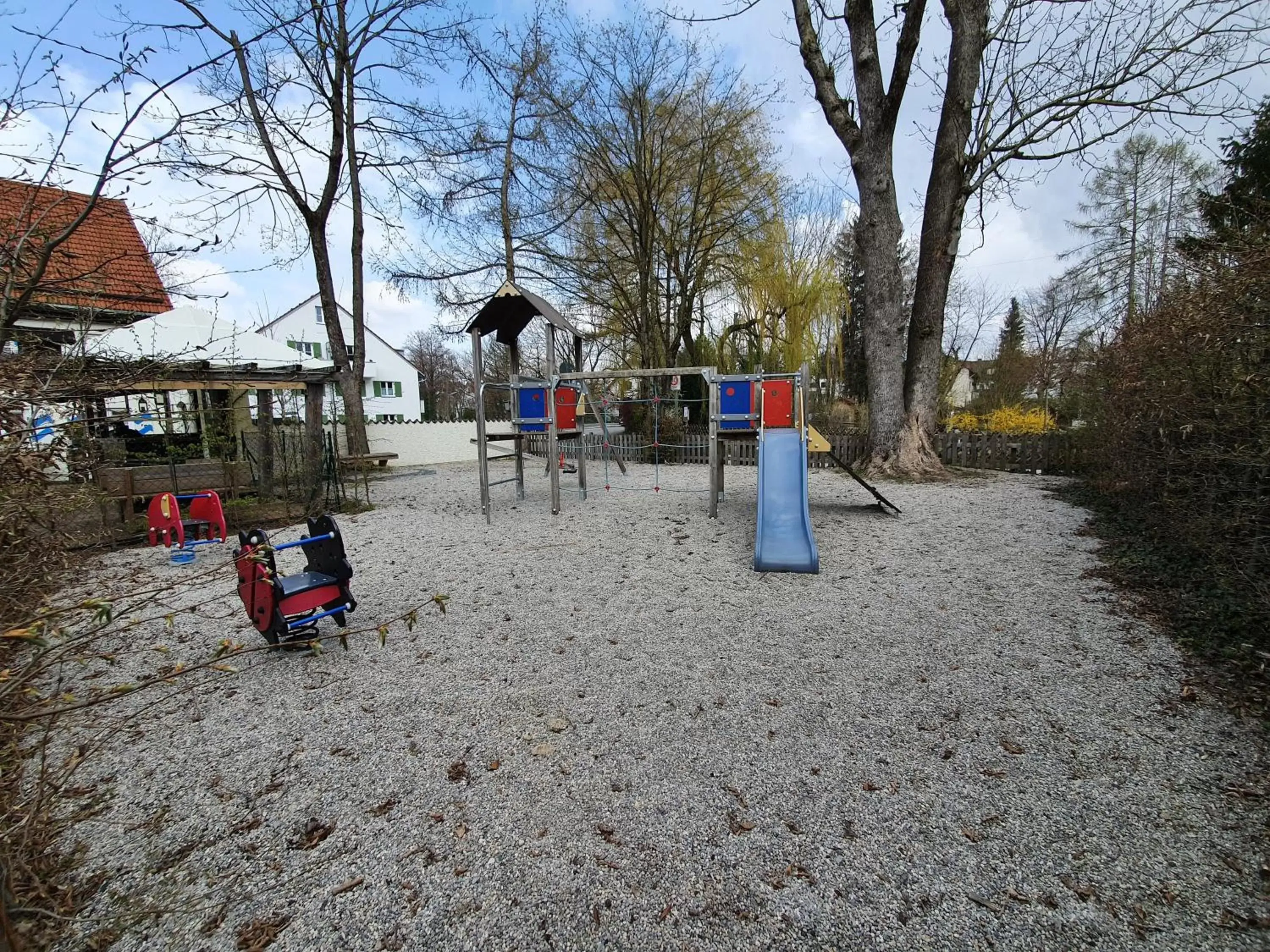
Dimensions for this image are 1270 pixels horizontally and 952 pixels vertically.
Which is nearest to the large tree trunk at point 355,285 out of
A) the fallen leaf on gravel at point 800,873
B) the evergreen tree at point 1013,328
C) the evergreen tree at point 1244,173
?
the fallen leaf on gravel at point 800,873

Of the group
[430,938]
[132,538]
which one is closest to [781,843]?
[430,938]

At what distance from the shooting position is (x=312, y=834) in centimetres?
217

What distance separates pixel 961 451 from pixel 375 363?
101 ft

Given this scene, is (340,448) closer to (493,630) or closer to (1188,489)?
(493,630)

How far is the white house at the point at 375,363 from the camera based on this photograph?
29.8 m

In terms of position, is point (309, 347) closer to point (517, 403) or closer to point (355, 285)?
point (355, 285)

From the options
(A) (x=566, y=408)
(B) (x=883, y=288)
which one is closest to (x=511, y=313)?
(A) (x=566, y=408)

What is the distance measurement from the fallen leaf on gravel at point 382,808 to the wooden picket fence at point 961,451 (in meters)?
7.68

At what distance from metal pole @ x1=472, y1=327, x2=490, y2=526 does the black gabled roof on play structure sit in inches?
9.5

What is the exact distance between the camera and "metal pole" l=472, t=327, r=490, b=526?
327 inches

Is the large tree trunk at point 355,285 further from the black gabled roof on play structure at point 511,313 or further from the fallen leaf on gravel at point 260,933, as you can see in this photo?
the fallen leaf on gravel at point 260,933

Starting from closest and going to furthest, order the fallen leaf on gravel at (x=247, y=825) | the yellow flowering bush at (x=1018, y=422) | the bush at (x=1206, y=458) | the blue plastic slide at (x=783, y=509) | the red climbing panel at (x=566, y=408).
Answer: the fallen leaf on gravel at (x=247, y=825)
the bush at (x=1206, y=458)
the blue plastic slide at (x=783, y=509)
the red climbing panel at (x=566, y=408)
the yellow flowering bush at (x=1018, y=422)

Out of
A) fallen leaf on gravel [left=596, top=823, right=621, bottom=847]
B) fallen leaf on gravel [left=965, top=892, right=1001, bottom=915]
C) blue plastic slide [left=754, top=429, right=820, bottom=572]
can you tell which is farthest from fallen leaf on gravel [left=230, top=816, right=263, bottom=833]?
blue plastic slide [left=754, top=429, right=820, bottom=572]

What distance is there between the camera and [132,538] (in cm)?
720
